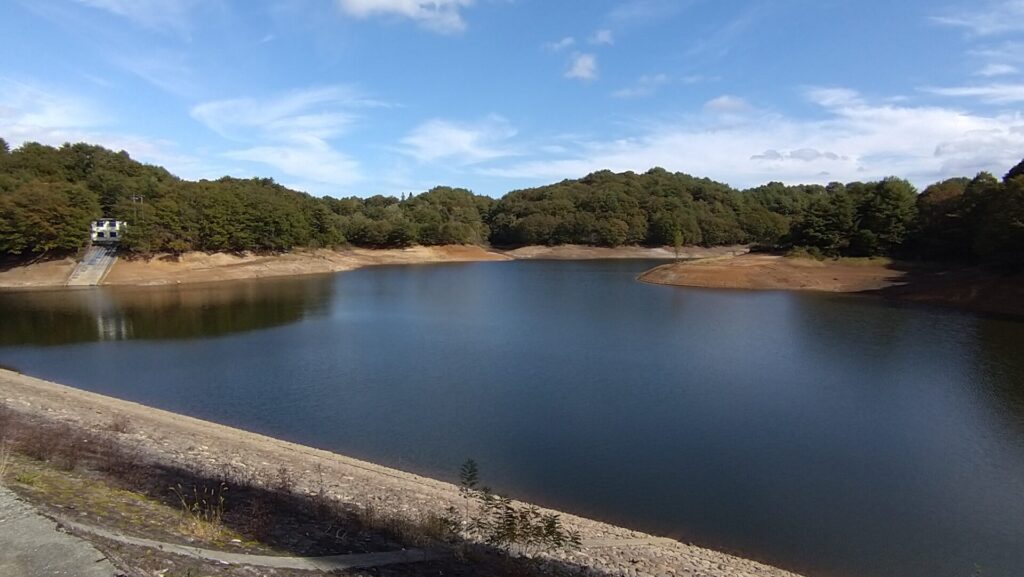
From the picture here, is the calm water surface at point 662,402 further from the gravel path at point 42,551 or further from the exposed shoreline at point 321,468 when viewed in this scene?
the gravel path at point 42,551

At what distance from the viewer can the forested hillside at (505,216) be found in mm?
46750

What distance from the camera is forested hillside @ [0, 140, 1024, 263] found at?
4675cm

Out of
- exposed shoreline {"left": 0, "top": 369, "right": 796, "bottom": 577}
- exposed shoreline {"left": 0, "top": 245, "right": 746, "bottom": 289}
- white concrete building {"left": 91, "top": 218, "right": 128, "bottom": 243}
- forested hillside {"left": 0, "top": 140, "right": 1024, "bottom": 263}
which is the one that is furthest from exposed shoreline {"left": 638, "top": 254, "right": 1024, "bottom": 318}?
white concrete building {"left": 91, "top": 218, "right": 128, "bottom": 243}

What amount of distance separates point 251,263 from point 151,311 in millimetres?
25406

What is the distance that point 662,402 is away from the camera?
16.0 meters

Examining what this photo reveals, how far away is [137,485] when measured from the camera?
7.34 m

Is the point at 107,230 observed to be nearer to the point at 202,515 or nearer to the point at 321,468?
the point at 321,468

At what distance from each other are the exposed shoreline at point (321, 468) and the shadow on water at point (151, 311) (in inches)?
486

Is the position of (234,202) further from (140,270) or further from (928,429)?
(928,429)

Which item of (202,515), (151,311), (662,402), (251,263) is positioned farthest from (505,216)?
(202,515)

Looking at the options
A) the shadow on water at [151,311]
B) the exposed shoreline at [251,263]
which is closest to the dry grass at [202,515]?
the shadow on water at [151,311]

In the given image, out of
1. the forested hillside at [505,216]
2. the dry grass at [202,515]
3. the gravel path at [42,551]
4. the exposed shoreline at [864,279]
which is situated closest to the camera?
the gravel path at [42,551]

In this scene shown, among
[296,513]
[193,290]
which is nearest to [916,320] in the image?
[296,513]

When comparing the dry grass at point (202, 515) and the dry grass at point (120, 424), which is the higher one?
the dry grass at point (202, 515)
